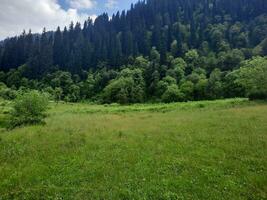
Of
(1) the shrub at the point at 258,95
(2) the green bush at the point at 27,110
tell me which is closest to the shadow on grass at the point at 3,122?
(2) the green bush at the point at 27,110

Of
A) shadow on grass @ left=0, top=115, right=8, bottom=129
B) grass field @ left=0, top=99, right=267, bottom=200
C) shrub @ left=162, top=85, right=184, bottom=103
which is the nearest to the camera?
grass field @ left=0, top=99, right=267, bottom=200

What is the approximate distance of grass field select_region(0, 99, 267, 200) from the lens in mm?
9785

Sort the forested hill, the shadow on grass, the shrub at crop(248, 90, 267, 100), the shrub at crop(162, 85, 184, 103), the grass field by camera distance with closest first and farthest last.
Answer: the grass field < the shadow on grass < the shrub at crop(248, 90, 267, 100) < the shrub at crop(162, 85, 184, 103) < the forested hill

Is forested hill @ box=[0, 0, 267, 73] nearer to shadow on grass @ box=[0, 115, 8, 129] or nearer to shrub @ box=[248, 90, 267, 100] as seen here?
shrub @ box=[248, 90, 267, 100]

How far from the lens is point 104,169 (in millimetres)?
12070

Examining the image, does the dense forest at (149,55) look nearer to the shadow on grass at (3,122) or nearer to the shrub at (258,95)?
the shrub at (258,95)

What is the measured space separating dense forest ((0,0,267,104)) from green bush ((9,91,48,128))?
3111 cm

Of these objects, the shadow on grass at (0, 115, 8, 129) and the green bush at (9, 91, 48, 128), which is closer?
the green bush at (9, 91, 48, 128)

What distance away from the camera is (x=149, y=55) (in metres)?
106

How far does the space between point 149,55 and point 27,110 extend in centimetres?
8044

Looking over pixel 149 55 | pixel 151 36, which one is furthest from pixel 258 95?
pixel 151 36

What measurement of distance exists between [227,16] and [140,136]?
11753 centimetres

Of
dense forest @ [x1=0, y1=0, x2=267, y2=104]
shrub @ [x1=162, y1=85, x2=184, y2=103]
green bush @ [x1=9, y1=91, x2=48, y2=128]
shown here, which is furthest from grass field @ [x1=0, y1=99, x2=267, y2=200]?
shrub @ [x1=162, y1=85, x2=184, y2=103]

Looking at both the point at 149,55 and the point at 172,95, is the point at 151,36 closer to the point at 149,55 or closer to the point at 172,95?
the point at 149,55
